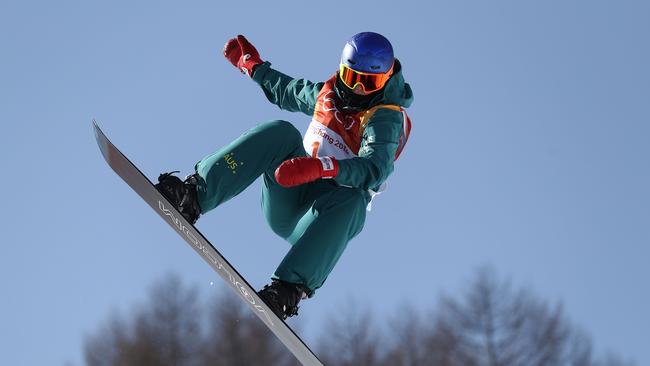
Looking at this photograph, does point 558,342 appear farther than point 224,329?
Yes

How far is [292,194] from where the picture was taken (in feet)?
22.9

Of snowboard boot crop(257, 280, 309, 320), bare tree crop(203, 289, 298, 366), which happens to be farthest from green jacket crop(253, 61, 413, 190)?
bare tree crop(203, 289, 298, 366)

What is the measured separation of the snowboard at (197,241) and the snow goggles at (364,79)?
4.18ft

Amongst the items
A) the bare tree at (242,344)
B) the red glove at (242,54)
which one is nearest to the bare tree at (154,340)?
the bare tree at (242,344)

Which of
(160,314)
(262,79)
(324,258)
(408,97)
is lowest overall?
(324,258)

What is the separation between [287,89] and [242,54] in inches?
16.4

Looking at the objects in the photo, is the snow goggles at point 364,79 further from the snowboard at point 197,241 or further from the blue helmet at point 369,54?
the snowboard at point 197,241

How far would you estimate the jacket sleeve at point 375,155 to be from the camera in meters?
6.42

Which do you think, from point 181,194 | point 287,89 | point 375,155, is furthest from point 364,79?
point 181,194

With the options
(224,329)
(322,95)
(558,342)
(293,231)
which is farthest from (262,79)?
(558,342)

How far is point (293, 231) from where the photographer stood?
23.5 feet

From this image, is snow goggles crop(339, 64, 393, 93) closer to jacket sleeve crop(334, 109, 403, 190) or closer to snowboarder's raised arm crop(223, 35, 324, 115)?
jacket sleeve crop(334, 109, 403, 190)

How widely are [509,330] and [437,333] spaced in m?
1.23

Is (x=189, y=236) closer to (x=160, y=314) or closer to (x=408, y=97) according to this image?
(x=408, y=97)
